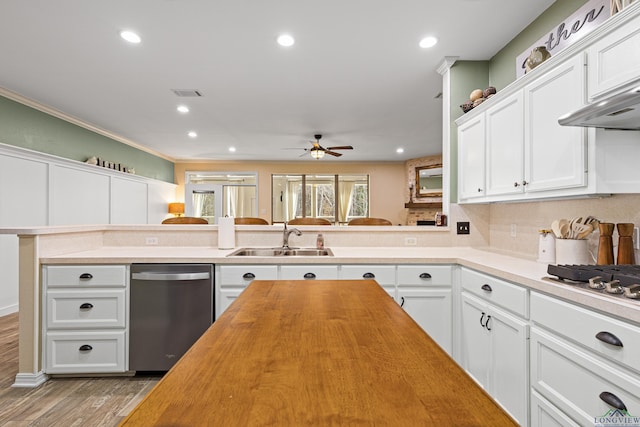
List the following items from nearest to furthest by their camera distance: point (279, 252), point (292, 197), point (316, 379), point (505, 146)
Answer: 1. point (316, 379)
2. point (505, 146)
3. point (279, 252)
4. point (292, 197)

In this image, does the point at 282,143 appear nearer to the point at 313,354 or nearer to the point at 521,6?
the point at 521,6

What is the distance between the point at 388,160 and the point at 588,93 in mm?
6970

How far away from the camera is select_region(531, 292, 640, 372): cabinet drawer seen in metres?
1.08

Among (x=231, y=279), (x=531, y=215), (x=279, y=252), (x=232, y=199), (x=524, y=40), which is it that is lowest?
(x=231, y=279)

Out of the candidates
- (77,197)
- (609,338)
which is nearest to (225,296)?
(609,338)

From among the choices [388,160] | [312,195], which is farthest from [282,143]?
[388,160]

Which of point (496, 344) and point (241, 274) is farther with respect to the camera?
point (241, 274)

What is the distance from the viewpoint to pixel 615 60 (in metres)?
1.38

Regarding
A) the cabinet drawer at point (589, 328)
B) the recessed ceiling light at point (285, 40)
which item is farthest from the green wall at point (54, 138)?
the cabinet drawer at point (589, 328)

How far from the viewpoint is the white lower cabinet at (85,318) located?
2236 millimetres

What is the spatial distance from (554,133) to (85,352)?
332cm

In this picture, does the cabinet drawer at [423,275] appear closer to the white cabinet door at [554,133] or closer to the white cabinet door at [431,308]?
the white cabinet door at [431,308]

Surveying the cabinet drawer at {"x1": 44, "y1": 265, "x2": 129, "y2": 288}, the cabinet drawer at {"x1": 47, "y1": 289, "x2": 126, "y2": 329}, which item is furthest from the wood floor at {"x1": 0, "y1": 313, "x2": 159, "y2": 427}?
the cabinet drawer at {"x1": 44, "y1": 265, "x2": 129, "y2": 288}

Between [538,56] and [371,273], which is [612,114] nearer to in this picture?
[538,56]
